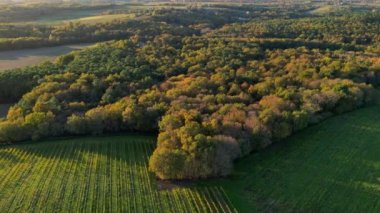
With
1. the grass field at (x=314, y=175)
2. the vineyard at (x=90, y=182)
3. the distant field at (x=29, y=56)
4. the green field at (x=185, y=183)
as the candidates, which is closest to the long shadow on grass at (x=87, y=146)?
the vineyard at (x=90, y=182)

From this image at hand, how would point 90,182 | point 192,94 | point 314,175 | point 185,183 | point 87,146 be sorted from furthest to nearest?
point 192,94, point 87,146, point 314,175, point 90,182, point 185,183

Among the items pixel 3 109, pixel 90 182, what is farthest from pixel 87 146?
pixel 3 109

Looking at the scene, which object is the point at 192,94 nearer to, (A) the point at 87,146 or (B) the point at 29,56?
(A) the point at 87,146

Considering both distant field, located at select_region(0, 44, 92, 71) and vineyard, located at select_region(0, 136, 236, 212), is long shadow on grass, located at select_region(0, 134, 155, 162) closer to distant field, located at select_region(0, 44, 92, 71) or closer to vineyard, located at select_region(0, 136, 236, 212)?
vineyard, located at select_region(0, 136, 236, 212)

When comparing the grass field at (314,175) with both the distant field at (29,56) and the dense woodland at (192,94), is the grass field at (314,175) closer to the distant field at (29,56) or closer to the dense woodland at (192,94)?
the dense woodland at (192,94)

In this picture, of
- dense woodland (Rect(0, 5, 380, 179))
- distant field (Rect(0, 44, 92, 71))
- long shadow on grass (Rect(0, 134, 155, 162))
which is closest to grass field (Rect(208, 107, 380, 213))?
dense woodland (Rect(0, 5, 380, 179))
